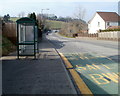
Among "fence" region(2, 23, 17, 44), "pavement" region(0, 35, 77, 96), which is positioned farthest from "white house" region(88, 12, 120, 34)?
"pavement" region(0, 35, 77, 96)

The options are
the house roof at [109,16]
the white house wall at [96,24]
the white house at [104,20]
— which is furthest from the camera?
the white house wall at [96,24]

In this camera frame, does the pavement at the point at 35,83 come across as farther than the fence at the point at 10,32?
No

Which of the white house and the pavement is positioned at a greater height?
the white house

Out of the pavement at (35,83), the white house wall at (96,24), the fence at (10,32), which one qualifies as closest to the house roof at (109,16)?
the white house wall at (96,24)

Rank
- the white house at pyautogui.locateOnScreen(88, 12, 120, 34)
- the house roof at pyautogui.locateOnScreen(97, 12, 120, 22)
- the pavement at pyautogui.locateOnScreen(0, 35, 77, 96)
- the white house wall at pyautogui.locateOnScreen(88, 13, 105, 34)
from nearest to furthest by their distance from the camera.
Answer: the pavement at pyautogui.locateOnScreen(0, 35, 77, 96), the white house at pyautogui.locateOnScreen(88, 12, 120, 34), the house roof at pyautogui.locateOnScreen(97, 12, 120, 22), the white house wall at pyautogui.locateOnScreen(88, 13, 105, 34)

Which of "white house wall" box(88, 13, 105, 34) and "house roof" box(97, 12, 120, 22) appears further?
"white house wall" box(88, 13, 105, 34)

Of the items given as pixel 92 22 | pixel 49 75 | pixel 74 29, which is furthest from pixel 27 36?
pixel 74 29

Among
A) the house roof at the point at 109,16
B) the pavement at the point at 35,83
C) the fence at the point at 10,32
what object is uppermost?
the house roof at the point at 109,16

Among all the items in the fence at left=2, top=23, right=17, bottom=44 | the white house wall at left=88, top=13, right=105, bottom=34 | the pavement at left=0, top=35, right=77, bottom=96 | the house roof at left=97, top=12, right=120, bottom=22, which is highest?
the house roof at left=97, top=12, right=120, bottom=22

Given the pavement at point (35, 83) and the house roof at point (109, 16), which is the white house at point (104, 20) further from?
the pavement at point (35, 83)

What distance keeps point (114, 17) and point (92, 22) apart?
9393 mm

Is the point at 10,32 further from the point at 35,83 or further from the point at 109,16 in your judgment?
the point at 109,16

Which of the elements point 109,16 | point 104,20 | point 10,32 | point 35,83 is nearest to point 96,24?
point 109,16

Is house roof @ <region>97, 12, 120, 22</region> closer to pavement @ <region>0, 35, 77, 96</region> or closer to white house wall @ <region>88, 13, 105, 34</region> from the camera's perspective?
white house wall @ <region>88, 13, 105, 34</region>
